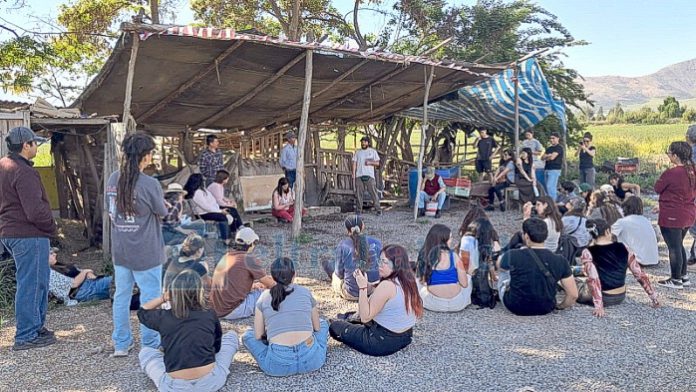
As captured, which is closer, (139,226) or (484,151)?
(139,226)

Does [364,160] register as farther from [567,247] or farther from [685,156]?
[685,156]

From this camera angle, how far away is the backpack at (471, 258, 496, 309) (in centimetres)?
576

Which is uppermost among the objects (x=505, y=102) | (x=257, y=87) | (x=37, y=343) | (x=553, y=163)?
(x=257, y=87)

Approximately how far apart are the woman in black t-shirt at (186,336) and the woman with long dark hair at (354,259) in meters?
2.01

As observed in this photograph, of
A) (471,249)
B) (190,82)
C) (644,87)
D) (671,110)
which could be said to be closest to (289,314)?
(471,249)

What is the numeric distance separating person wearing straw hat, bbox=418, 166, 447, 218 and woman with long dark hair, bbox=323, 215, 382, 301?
6.12 meters

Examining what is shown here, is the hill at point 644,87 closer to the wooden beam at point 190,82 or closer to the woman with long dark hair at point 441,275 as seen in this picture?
the wooden beam at point 190,82

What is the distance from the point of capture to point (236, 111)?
11.8 m

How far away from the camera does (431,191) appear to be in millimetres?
12188

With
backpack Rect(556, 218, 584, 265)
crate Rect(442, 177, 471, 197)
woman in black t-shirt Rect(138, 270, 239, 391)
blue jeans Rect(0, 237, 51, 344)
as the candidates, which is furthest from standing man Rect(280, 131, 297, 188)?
woman in black t-shirt Rect(138, 270, 239, 391)

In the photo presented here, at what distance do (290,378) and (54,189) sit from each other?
7.46m

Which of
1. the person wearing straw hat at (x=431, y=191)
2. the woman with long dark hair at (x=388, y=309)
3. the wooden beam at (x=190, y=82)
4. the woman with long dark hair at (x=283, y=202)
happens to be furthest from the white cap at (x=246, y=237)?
the person wearing straw hat at (x=431, y=191)

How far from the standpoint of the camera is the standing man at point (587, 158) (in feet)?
41.9

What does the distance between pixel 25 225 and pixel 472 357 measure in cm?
351
